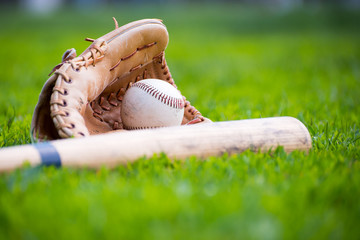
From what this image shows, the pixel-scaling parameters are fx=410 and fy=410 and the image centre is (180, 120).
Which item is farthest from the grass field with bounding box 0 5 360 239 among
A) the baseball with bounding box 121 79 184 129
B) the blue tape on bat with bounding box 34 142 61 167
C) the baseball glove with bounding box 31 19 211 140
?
the baseball with bounding box 121 79 184 129

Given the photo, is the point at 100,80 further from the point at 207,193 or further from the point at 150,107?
the point at 207,193

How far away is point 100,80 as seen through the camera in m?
2.79

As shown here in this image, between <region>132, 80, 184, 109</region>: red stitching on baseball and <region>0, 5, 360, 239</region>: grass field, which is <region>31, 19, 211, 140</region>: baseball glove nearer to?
<region>132, 80, 184, 109</region>: red stitching on baseball

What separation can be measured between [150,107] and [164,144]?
560 mm

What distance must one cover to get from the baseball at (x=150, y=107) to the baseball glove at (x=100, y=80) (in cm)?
21

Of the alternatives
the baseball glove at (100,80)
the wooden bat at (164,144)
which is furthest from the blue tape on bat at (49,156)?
the baseball glove at (100,80)

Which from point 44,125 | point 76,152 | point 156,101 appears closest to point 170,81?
point 156,101

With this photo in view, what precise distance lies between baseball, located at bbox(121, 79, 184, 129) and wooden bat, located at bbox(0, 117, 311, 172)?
41 centimetres

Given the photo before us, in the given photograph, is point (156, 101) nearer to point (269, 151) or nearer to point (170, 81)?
point (170, 81)

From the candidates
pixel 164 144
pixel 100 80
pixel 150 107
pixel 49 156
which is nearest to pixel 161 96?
pixel 150 107

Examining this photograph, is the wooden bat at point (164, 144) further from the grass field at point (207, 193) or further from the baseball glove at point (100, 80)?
the baseball glove at point (100, 80)

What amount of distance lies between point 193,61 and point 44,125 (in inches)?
227

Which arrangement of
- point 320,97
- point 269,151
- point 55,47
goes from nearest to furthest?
1. point 269,151
2. point 320,97
3. point 55,47

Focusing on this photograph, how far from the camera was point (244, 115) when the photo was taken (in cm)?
353
